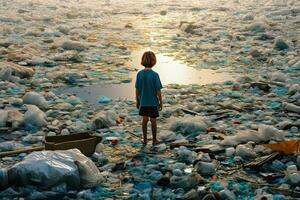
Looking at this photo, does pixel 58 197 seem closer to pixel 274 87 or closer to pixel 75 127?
pixel 75 127

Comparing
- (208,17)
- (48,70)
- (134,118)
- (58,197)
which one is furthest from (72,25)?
(58,197)

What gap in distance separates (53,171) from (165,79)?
14.2ft

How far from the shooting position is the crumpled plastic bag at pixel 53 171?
11.1 feet

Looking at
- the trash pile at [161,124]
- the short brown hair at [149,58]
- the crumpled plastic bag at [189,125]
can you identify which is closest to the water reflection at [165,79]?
the trash pile at [161,124]

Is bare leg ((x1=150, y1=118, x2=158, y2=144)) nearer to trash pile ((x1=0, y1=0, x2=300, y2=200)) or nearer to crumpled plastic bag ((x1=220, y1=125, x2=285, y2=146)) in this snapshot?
trash pile ((x1=0, y1=0, x2=300, y2=200))

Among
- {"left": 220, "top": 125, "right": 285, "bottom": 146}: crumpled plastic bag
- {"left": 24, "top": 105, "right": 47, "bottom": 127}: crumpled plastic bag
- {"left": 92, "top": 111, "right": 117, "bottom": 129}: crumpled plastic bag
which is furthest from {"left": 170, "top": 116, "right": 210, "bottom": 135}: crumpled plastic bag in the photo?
{"left": 24, "top": 105, "right": 47, "bottom": 127}: crumpled plastic bag

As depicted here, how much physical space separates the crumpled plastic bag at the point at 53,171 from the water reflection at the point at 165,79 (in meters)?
2.65

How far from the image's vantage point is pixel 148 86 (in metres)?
4.28

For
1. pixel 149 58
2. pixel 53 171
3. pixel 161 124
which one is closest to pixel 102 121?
pixel 161 124

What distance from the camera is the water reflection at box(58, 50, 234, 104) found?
6582 mm

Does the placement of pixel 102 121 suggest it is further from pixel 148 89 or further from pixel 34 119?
pixel 148 89

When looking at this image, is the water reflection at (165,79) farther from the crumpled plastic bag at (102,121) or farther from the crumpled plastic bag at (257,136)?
the crumpled plastic bag at (257,136)

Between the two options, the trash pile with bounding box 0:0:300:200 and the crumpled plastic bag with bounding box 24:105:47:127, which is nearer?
the trash pile with bounding box 0:0:300:200

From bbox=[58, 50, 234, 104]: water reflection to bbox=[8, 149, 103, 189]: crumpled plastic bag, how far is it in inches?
104
